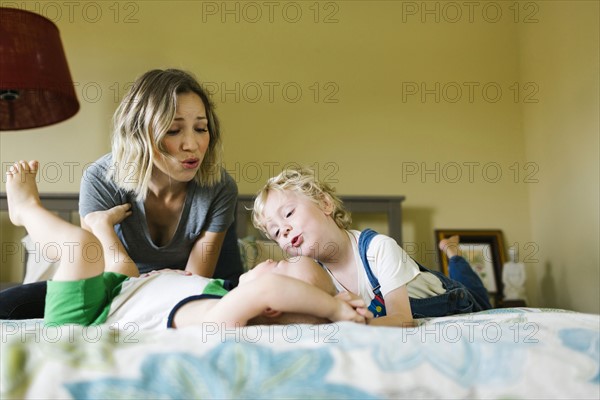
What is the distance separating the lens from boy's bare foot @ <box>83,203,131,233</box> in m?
1.69

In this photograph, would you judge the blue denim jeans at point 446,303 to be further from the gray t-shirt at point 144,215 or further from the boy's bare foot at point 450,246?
the gray t-shirt at point 144,215

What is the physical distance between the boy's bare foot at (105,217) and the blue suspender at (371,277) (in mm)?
692

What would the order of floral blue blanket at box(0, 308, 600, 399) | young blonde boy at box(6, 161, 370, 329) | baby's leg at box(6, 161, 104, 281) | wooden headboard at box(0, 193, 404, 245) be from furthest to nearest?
wooden headboard at box(0, 193, 404, 245)
baby's leg at box(6, 161, 104, 281)
young blonde boy at box(6, 161, 370, 329)
floral blue blanket at box(0, 308, 600, 399)

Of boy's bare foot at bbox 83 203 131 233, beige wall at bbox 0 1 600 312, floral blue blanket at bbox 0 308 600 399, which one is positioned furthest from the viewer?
beige wall at bbox 0 1 600 312

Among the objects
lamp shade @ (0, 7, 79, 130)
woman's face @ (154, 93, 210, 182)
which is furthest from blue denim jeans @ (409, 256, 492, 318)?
lamp shade @ (0, 7, 79, 130)

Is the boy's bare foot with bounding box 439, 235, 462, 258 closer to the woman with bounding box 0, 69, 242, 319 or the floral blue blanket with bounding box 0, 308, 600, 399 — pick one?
the woman with bounding box 0, 69, 242, 319

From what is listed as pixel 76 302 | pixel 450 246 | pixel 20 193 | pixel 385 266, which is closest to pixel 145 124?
pixel 20 193

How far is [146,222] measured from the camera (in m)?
1.82

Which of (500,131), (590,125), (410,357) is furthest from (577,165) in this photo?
(410,357)

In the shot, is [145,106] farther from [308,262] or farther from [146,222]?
[308,262]

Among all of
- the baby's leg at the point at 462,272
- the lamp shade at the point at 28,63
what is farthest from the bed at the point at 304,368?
the lamp shade at the point at 28,63

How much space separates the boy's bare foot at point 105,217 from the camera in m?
1.69

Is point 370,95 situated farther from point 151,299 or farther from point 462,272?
point 151,299

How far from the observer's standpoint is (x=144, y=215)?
1810 mm
